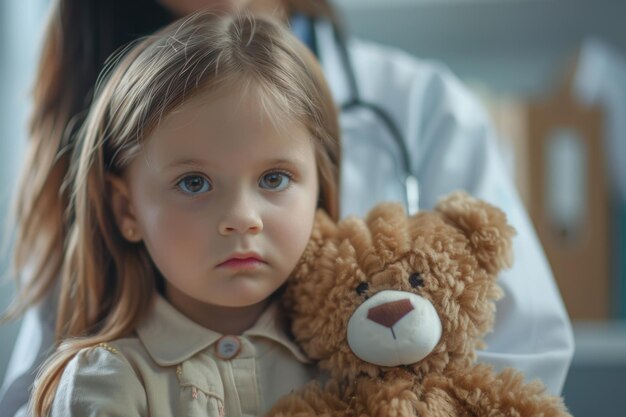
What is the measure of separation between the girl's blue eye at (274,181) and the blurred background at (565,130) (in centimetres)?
76

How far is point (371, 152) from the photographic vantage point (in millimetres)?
792

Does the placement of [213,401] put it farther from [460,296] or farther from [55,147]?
[55,147]

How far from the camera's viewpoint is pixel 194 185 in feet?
1.74

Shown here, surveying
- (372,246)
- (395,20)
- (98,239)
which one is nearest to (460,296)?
(372,246)

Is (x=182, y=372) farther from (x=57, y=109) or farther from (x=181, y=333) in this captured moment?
(x=57, y=109)

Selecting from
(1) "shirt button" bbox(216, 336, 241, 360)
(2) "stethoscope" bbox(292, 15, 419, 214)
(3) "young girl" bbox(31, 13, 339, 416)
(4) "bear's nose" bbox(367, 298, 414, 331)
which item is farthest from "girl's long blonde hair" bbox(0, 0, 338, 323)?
(4) "bear's nose" bbox(367, 298, 414, 331)

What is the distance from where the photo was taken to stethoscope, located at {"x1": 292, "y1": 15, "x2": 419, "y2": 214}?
706mm

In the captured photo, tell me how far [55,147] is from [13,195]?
0.08 meters

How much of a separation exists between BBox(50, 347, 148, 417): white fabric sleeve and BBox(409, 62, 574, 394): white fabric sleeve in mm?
290

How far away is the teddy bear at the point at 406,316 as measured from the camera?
0.51 metres

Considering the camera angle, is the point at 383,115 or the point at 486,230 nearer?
the point at 486,230

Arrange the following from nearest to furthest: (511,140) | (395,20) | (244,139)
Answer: (244,139) < (511,140) < (395,20)

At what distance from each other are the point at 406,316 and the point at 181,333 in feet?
0.57

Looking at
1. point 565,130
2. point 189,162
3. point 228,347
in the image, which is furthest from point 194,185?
point 565,130
